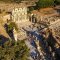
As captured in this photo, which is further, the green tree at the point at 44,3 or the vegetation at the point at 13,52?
the green tree at the point at 44,3

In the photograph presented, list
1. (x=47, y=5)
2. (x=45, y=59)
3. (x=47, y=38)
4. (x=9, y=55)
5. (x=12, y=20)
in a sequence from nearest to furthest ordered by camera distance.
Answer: (x=9, y=55) → (x=45, y=59) → (x=47, y=38) → (x=12, y=20) → (x=47, y=5)

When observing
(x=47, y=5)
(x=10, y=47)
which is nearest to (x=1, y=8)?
(x=47, y=5)

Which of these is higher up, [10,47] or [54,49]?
[10,47]

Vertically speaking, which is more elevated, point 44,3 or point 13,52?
point 13,52

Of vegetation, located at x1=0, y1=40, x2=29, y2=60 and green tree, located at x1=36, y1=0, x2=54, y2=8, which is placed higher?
vegetation, located at x1=0, y1=40, x2=29, y2=60

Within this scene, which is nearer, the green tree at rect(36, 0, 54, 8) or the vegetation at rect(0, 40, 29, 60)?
the vegetation at rect(0, 40, 29, 60)

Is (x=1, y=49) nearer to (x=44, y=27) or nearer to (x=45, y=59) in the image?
(x=45, y=59)

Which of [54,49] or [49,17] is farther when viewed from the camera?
[49,17]

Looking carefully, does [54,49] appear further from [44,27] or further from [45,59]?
[44,27]

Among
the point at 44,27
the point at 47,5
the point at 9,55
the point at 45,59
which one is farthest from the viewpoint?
the point at 47,5

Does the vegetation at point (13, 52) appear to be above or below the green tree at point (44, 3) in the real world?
above

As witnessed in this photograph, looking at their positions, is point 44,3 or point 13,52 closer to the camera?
point 13,52
